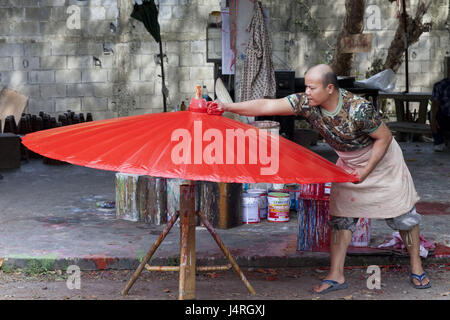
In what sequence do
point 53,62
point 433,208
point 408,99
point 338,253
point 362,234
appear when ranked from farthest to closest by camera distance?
1. point 53,62
2. point 408,99
3. point 433,208
4. point 362,234
5. point 338,253

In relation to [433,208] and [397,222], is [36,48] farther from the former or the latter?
[397,222]

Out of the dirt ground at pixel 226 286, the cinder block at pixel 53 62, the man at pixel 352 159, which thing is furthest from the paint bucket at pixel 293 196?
the cinder block at pixel 53 62

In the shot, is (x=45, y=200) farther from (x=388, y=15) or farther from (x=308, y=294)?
(x=388, y=15)

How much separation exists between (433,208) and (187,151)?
461 cm

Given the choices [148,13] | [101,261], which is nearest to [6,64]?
[148,13]

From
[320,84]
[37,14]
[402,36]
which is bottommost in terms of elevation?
[320,84]

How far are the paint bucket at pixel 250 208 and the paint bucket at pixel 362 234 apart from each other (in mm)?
1200

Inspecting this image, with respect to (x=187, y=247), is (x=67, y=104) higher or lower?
higher

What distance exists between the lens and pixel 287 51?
15.3 m

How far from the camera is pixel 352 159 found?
4.87 metres

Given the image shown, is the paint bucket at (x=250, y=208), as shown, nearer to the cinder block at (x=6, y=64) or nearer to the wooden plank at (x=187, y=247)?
the wooden plank at (x=187, y=247)

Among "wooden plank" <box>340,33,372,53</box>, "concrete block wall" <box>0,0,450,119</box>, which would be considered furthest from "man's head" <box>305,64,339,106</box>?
"concrete block wall" <box>0,0,450,119</box>

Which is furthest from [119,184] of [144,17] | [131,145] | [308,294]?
[144,17]

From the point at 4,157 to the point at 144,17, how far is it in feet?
10.7
